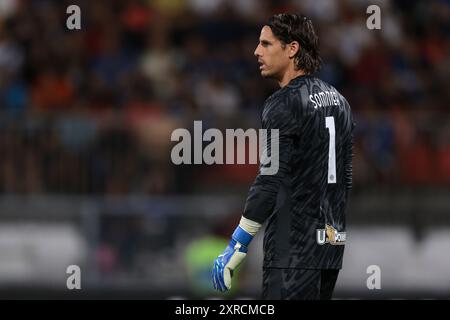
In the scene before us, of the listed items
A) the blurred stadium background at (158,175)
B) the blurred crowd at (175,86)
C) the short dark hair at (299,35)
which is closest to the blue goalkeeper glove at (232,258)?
the short dark hair at (299,35)

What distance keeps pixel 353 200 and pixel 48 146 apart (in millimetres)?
4084

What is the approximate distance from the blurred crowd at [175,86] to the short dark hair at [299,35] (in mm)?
7472

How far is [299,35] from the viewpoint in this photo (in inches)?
279

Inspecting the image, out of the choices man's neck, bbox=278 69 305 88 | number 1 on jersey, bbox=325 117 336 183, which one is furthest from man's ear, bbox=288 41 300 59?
number 1 on jersey, bbox=325 117 336 183

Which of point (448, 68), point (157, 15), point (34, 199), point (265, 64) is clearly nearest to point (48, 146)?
point (34, 199)

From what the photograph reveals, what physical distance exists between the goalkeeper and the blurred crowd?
24.6 ft

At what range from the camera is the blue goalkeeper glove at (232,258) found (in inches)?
268

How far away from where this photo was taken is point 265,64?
23.3 ft
